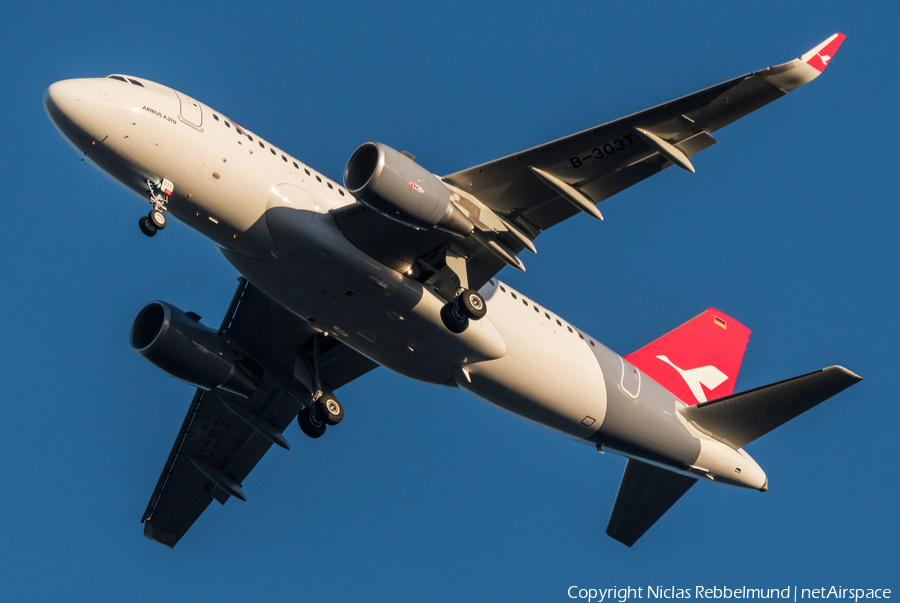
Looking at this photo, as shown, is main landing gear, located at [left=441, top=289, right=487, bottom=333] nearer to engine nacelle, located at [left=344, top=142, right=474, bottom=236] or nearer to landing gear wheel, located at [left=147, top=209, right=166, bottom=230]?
engine nacelle, located at [left=344, top=142, right=474, bottom=236]

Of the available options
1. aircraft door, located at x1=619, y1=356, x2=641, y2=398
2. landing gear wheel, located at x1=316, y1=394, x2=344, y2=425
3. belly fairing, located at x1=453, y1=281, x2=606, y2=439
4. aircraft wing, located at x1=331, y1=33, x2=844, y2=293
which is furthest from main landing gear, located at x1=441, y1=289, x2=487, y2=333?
aircraft door, located at x1=619, y1=356, x2=641, y2=398

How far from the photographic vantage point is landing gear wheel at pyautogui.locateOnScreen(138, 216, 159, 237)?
21.9 meters

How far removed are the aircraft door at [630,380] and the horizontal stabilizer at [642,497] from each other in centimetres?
365

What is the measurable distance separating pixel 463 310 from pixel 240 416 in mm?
9998

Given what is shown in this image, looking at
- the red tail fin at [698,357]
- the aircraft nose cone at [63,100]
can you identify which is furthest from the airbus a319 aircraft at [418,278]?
the red tail fin at [698,357]

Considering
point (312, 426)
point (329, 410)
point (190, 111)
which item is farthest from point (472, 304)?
point (190, 111)

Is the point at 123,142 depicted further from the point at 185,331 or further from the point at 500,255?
the point at 500,255

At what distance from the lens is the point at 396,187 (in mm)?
21406

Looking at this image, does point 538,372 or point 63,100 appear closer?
point 63,100

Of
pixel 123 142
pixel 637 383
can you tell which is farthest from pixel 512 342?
pixel 123 142

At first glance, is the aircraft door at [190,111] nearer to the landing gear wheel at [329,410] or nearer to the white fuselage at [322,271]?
the white fuselage at [322,271]

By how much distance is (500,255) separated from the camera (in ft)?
77.9

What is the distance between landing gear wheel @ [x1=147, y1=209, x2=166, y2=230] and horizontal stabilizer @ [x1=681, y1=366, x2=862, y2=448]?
634 inches

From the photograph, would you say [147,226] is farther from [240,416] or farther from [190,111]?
[240,416]
